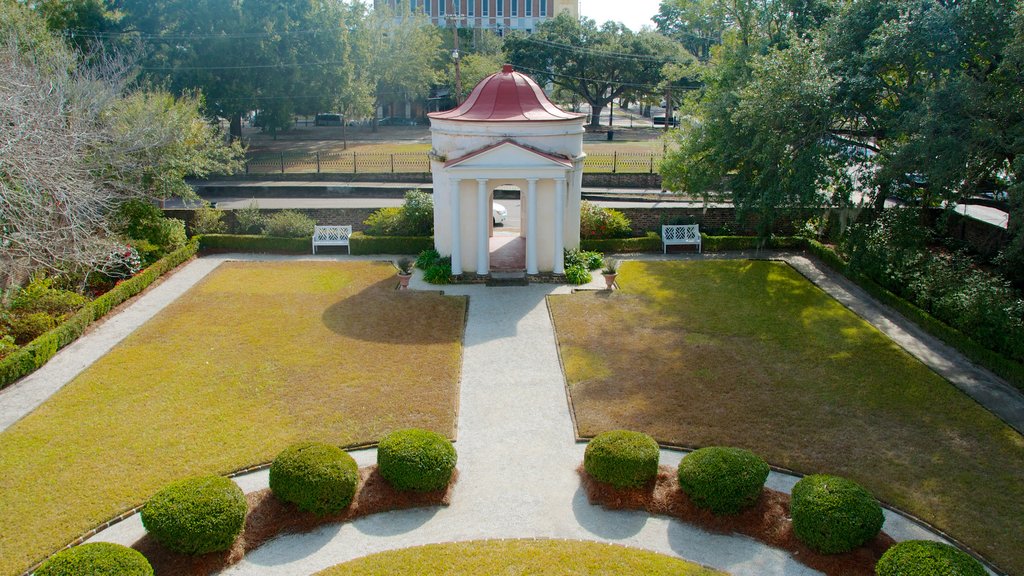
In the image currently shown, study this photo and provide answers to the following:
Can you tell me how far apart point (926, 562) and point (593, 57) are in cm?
5794

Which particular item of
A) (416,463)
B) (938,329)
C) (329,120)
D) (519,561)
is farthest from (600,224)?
(329,120)

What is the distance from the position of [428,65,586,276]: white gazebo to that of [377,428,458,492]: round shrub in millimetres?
12626

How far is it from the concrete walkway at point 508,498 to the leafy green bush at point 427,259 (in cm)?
700

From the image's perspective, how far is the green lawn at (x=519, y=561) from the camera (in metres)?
11.3

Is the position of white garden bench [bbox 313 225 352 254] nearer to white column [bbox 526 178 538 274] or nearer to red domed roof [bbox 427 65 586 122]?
red domed roof [bbox 427 65 586 122]

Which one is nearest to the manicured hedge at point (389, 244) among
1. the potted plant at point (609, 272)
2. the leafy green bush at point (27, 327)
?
the potted plant at point (609, 272)

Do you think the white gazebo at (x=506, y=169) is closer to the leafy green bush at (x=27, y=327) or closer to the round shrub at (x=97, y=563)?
the leafy green bush at (x=27, y=327)

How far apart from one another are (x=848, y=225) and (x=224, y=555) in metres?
21.3

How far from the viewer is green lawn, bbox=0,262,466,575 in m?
13.3

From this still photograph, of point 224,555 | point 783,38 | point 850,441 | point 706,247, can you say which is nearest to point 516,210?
point 706,247

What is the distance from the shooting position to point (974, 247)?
26406 millimetres

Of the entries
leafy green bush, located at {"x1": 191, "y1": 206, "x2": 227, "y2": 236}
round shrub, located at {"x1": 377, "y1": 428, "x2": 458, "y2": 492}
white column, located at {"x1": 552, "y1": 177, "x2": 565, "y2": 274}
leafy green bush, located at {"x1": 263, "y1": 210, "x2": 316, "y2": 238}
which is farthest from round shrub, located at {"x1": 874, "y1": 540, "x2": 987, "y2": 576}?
leafy green bush, located at {"x1": 191, "y1": 206, "x2": 227, "y2": 236}

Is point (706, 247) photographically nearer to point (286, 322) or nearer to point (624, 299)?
point (624, 299)

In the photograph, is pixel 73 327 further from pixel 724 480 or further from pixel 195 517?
pixel 724 480
